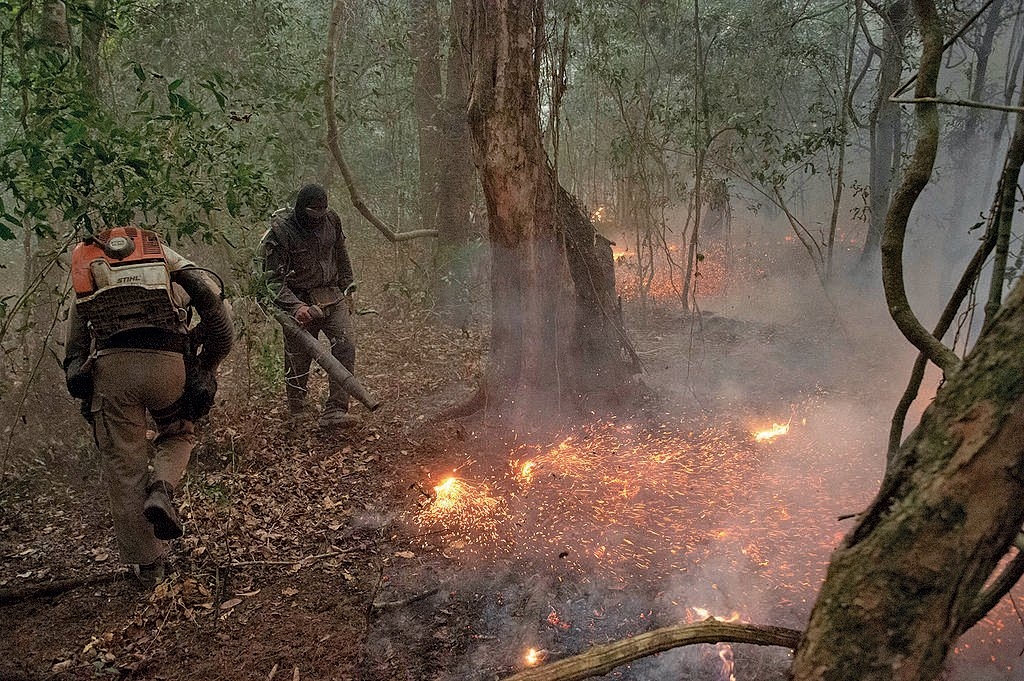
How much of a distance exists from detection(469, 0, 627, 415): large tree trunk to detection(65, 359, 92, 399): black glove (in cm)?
317

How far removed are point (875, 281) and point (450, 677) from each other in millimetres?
10014

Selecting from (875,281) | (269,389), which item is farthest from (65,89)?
(875,281)

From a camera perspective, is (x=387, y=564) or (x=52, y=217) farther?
(x=52, y=217)

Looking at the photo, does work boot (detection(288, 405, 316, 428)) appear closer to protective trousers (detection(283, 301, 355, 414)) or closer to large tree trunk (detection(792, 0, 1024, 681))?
protective trousers (detection(283, 301, 355, 414))

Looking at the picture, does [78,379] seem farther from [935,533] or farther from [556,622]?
[935,533]

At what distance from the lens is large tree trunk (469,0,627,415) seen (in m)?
4.84

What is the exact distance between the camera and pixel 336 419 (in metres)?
5.76

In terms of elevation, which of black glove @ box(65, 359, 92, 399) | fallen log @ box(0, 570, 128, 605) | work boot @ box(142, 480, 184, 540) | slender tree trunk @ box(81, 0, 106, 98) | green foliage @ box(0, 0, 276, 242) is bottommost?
fallen log @ box(0, 570, 128, 605)

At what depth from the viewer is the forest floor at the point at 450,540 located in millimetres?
3254

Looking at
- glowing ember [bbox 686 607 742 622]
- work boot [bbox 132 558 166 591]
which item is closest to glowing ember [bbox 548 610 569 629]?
glowing ember [bbox 686 607 742 622]

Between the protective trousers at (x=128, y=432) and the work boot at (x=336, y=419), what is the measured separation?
2014 millimetres

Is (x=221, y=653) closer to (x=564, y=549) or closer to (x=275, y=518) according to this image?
(x=275, y=518)

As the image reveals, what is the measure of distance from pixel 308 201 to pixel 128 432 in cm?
269

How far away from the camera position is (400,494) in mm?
4793
